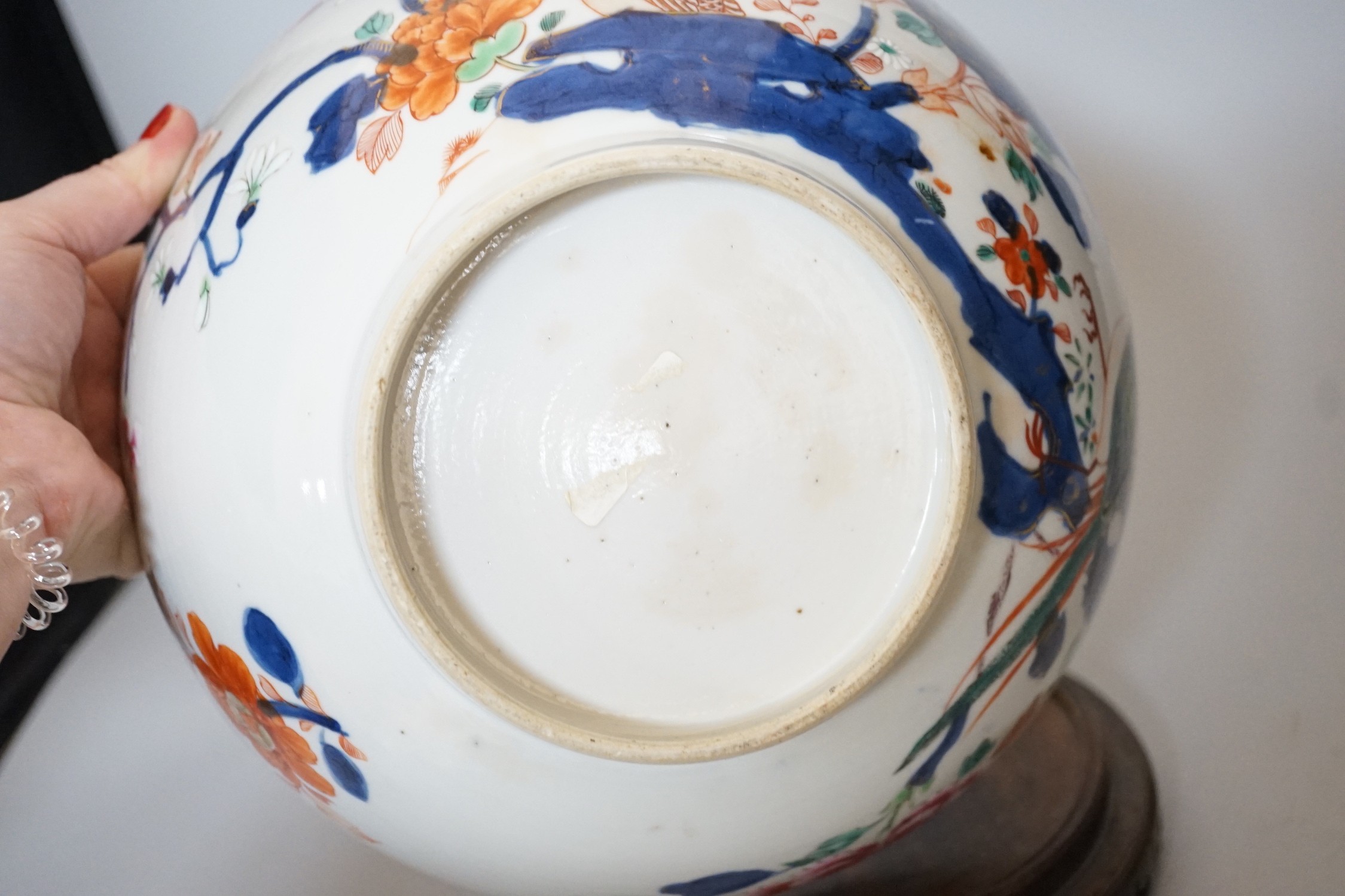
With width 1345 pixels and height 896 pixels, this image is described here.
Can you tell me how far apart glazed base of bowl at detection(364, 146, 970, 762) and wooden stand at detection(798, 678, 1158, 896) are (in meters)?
0.32

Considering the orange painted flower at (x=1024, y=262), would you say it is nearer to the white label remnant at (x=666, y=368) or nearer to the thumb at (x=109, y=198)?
the white label remnant at (x=666, y=368)

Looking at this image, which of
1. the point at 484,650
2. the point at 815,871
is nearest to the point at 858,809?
the point at 815,871

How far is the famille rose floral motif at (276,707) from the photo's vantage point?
26.9 inches

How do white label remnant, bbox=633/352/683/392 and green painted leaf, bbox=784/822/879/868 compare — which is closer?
white label remnant, bbox=633/352/683/392

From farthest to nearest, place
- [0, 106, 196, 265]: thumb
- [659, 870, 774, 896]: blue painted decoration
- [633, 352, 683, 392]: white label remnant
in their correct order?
[0, 106, 196, 265]: thumb, [659, 870, 774, 896]: blue painted decoration, [633, 352, 683, 392]: white label remnant

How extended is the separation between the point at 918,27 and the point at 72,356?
0.65 meters

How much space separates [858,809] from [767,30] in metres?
0.46

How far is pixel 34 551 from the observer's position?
763 millimetres

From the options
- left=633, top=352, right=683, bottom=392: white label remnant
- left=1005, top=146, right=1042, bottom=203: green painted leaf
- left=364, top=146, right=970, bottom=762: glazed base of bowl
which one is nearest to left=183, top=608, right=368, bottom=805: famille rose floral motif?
left=364, top=146, right=970, bottom=762: glazed base of bowl

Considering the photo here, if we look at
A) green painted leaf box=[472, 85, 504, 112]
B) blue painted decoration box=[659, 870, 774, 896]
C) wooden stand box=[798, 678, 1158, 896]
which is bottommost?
wooden stand box=[798, 678, 1158, 896]

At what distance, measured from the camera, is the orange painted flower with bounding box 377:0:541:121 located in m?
0.65

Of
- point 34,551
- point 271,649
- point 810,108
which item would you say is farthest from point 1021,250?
point 34,551

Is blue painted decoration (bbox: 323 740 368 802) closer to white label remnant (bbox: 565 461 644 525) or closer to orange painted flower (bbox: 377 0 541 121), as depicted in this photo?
white label remnant (bbox: 565 461 644 525)

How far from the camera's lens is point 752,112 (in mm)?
626
